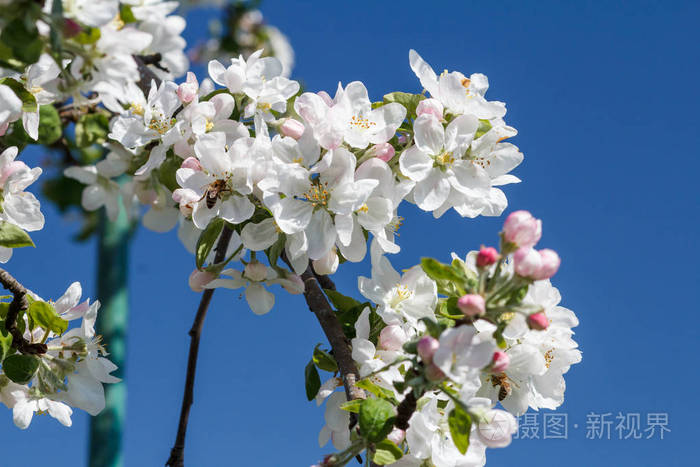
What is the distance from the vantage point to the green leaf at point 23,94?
55.6 inches

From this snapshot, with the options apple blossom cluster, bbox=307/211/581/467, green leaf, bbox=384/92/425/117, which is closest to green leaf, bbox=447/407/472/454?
apple blossom cluster, bbox=307/211/581/467

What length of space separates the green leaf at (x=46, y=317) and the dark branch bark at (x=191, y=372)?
37cm

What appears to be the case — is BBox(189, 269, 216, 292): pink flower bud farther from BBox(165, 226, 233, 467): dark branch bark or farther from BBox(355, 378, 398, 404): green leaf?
BBox(355, 378, 398, 404): green leaf

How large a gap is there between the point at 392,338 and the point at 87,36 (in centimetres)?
71

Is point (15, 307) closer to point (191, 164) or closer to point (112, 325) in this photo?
point (191, 164)

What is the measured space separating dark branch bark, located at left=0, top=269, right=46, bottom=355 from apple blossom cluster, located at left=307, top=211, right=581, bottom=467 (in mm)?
541

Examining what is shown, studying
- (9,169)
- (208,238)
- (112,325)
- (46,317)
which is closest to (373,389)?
(208,238)

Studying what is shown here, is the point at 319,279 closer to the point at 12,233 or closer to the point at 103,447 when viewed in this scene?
the point at 12,233

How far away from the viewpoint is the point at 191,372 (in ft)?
5.97

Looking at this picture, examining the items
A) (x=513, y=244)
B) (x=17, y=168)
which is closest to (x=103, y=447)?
(x=17, y=168)

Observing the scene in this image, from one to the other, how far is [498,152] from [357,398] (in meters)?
0.54

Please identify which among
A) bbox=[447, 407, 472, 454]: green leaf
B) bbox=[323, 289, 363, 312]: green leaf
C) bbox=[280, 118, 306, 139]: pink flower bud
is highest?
bbox=[280, 118, 306, 139]: pink flower bud

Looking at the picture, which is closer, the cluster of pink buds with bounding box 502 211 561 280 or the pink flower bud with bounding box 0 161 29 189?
the cluster of pink buds with bounding box 502 211 561 280

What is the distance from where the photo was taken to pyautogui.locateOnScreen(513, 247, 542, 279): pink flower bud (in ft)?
3.28
